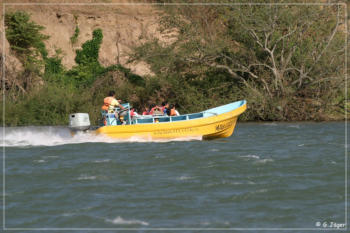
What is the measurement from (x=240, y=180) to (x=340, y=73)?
18012 millimetres

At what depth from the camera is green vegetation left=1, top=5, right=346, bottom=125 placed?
104 feet

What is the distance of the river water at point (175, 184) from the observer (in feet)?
39.5

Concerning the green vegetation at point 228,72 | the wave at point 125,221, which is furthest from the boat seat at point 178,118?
the wave at point 125,221

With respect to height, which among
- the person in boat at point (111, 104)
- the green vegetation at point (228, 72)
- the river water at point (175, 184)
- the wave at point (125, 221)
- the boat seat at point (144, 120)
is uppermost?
the green vegetation at point (228, 72)

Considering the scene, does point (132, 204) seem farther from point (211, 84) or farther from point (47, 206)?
point (211, 84)

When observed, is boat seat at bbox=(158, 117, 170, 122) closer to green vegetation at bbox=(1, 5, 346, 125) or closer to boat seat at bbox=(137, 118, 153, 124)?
boat seat at bbox=(137, 118, 153, 124)

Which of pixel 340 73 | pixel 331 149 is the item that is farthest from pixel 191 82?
pixel 331 149

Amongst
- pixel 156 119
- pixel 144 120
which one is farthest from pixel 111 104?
pixel 156 119

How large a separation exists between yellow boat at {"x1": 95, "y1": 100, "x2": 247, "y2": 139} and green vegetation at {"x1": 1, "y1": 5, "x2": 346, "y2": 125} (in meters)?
7.60

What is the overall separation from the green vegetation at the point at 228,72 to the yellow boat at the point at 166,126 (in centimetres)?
760

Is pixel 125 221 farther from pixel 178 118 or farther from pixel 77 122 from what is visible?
pixel 178 118

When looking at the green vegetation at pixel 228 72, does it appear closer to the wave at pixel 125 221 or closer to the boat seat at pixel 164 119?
the boat seat at pixel 164 119

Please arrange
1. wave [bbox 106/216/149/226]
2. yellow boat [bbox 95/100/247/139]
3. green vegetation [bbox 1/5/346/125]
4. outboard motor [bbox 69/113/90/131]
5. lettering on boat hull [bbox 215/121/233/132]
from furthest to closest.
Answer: green vegetation [bbox 1/5/346/125]
lettering on boat hull [bbox 215/121/233/132]
yellow boat [bbox 95/100/247/139]
outboard motor [bbox 69/113/90/131]
wave [bbox 106/216/149/226]

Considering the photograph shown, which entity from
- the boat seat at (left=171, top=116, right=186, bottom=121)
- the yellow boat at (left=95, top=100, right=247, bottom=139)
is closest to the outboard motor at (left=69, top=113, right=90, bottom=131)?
the yellow boat at (left=95, top=100, right=247, bottom=139)
